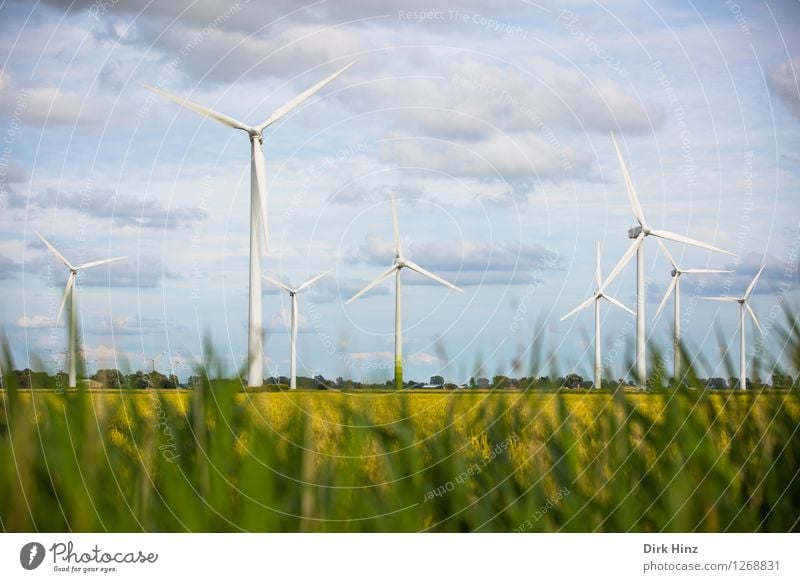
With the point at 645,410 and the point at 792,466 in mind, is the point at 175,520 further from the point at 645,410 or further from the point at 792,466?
the point at 792,466

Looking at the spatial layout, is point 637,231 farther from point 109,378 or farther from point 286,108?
point 109,378

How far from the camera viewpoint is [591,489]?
6.11 meters

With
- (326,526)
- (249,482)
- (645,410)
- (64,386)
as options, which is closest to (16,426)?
(64,386)

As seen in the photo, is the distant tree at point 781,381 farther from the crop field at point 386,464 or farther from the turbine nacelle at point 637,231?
the turbine nacelle at point 637,231

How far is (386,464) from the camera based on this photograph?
229 inches

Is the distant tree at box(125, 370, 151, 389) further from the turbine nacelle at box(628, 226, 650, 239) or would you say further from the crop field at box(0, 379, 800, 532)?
the turbine nacelle at box(628, 226, 650, 239)

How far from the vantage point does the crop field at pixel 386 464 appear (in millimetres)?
5609

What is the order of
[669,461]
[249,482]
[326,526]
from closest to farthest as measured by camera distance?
[249,482], [326,526], [669,461]

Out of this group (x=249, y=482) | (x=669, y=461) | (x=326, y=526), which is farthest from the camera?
(x=669, y=461)

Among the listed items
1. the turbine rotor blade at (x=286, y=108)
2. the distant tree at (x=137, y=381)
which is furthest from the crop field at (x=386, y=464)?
the turbine rotor blade at (x=286, y=108)

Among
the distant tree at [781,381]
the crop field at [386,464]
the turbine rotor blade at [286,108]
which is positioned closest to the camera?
the crop field at [386,464]

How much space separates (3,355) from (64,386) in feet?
1.52

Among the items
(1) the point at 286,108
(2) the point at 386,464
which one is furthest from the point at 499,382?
(1) the point at 286,108

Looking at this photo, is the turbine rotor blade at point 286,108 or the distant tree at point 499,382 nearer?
the distant tree at point 499,382
